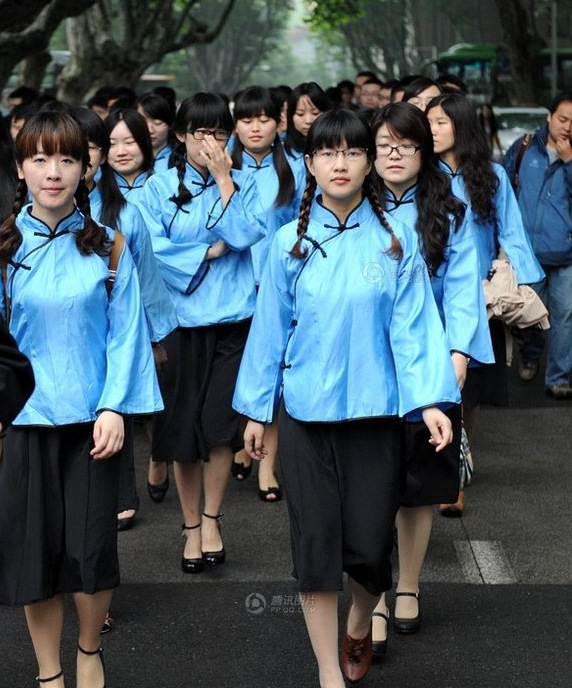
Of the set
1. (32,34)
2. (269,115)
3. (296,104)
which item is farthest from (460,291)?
(32,34)

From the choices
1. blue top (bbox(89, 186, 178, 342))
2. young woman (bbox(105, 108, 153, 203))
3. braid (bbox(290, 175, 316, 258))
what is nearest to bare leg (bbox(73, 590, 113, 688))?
braid (bbox(290, 175, 316, 258))

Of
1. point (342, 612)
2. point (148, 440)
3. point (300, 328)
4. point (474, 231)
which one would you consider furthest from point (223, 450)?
point (148, 440)

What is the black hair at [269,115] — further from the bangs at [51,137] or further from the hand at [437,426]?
the hand at [437,426]

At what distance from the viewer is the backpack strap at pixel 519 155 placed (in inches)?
366

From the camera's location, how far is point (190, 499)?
19.9 feet

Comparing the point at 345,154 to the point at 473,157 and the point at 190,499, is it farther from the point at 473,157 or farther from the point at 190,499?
the point at 190,499

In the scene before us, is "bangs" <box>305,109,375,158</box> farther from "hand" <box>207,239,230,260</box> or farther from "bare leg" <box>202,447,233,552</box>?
"bare leg" <box>202,447,233,552</box>

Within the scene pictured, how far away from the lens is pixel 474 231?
596cm

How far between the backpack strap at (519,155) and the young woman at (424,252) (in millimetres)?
3983

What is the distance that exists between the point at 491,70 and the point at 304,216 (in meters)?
37.6

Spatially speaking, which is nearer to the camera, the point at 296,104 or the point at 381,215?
the point at 381,215

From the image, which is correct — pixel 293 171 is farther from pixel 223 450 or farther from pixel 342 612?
pixel 342 612

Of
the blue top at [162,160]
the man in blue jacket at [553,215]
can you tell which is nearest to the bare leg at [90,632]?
the blue top at [162,160]

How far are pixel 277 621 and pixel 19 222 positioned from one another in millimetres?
1852
